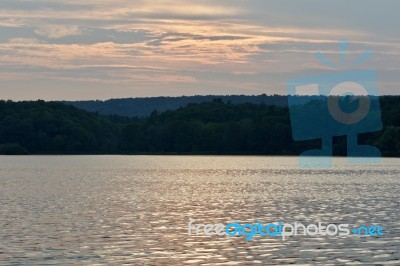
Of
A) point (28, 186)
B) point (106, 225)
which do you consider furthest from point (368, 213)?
point (28, 186)

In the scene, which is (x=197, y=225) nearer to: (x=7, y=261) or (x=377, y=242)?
(x=377, y=242)

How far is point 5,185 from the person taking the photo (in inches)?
4001

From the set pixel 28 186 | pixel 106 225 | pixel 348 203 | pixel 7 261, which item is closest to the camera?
pixel 7 261

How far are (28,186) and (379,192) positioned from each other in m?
40.6

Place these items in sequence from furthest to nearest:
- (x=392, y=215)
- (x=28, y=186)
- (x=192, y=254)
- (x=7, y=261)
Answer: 1. (x=28, y=186)
2. (x=392, y=215)
3. (x=192, y=254)
4. (x=7, y=261)

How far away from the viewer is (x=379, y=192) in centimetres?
9062

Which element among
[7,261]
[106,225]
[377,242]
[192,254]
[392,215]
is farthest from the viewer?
[392,215]

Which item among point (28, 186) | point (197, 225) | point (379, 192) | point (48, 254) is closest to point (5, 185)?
point (28, 186)

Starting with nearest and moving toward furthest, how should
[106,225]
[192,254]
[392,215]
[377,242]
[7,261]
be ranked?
[7,261]
[192,254]
[377,242]
[106,225]
[392,215]

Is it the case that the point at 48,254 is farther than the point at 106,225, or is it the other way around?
the point at 106,225

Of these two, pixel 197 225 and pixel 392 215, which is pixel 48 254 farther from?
pixel 392 215

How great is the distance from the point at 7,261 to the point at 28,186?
6186cm

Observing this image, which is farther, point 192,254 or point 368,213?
point 368,213

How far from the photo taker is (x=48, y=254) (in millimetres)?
41688
